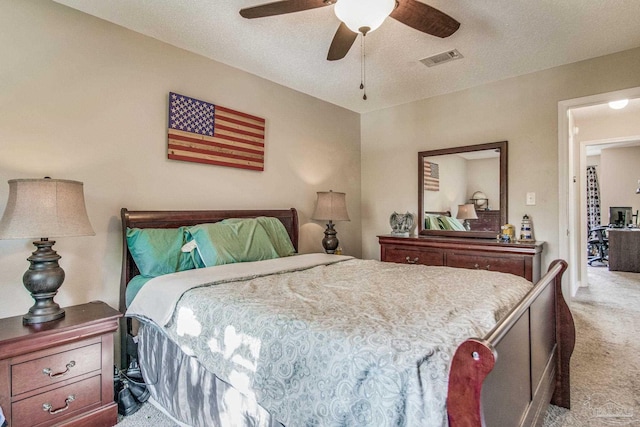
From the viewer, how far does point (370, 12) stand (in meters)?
1.70

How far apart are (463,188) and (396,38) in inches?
73.6

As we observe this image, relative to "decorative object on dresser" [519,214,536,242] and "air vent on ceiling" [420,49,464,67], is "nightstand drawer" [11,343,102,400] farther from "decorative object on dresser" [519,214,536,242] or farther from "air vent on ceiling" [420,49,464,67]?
"decorative object on dresser" [519,214,536,242]

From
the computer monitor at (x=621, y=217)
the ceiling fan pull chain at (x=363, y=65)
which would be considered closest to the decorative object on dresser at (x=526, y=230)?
the ceiling fan pull chain at (x=363, y=65)

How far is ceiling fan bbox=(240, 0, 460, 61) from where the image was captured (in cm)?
168

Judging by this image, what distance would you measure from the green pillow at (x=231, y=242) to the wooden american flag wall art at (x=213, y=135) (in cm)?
66

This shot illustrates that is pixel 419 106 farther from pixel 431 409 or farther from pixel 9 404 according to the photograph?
pixel 9 404

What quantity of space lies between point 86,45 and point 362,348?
263 cm

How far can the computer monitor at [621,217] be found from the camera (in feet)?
21.9

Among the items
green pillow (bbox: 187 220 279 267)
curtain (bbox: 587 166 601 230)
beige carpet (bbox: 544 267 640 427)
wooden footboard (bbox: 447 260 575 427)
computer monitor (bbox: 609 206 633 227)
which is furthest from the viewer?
curtain (bbox: 587 166 601 230)

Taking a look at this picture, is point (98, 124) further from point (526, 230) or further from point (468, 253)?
point (526, 230)

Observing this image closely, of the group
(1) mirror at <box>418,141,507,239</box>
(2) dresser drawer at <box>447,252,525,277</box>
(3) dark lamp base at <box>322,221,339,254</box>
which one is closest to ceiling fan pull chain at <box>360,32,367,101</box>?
(1) mirror at <box>418,141,507,239</box>

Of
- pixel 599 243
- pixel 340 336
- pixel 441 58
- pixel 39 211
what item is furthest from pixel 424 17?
pixel 599 243

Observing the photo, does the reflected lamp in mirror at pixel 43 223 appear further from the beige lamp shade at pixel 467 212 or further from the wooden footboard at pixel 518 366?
the beige lamp shade at pixel 467 212

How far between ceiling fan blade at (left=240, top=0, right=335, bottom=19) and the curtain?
28.4 feet
